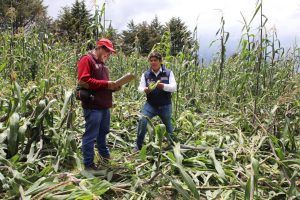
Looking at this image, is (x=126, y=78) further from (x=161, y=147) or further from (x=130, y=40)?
(x=130, y=40)

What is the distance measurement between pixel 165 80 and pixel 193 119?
1031mm

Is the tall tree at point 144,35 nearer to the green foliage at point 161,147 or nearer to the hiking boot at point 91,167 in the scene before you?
the green foliage at point 161,147

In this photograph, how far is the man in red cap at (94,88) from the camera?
2.95 meters

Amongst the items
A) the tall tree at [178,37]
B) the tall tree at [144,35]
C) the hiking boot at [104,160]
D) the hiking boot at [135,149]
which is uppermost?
the tall tree at [144,35]

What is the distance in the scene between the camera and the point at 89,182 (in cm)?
255

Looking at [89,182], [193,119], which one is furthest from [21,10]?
[89,182]

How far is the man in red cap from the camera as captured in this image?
295cm

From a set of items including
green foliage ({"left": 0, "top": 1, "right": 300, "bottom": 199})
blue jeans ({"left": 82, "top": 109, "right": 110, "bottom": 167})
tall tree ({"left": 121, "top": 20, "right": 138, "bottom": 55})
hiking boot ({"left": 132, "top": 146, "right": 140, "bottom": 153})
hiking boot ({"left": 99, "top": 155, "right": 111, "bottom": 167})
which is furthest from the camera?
tall tree ({"left": 121, "top": 20, "right": 138, "bottom": 55})

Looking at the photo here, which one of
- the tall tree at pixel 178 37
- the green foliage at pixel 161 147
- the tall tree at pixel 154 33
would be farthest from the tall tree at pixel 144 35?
the green foliage at pixel 161 147

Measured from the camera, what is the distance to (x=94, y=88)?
2975 mm

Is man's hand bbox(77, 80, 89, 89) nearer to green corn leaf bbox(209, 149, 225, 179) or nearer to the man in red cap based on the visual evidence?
the man in red cap

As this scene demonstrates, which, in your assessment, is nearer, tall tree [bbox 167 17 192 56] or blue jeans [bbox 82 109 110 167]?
blue jeans [bbox 82 109 110 167]

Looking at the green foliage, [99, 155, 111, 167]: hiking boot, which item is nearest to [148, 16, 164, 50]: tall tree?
the green foliage

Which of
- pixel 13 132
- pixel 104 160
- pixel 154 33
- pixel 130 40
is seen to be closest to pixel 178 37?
pixel 104 160
